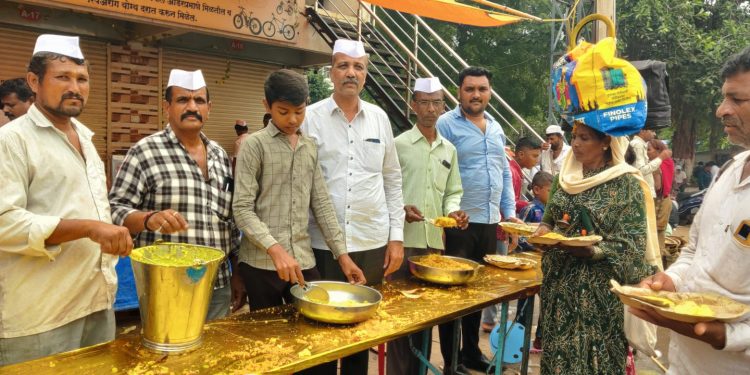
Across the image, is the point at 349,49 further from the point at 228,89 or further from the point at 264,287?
the point at 228,89

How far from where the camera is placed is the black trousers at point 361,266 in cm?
272

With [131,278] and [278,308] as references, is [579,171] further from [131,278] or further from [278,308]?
[131,278]

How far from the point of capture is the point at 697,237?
7.37ft

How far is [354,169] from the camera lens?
306 cm

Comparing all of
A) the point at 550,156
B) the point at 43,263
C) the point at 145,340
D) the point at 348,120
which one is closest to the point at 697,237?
the point at 348,120

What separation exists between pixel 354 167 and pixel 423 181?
834 millimetres

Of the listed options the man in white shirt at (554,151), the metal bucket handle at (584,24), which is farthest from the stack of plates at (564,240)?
the man in white shirt at (554,151)

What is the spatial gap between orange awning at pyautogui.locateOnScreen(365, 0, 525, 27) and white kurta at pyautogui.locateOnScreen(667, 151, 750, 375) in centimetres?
614

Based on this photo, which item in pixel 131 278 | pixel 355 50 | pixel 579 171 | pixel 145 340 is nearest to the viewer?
pixel 145 340

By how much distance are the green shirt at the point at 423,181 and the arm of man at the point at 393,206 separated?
41 cm

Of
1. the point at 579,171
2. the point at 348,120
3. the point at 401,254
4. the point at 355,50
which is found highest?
the point at 355,50

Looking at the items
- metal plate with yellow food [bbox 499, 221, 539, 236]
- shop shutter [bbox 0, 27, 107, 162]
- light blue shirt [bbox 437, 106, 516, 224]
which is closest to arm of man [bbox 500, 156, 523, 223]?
light blue shirt [bbox 437, 106, 516, 224]

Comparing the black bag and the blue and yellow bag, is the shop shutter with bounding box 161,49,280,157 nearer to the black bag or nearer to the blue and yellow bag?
the black bag

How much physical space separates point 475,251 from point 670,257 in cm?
419
